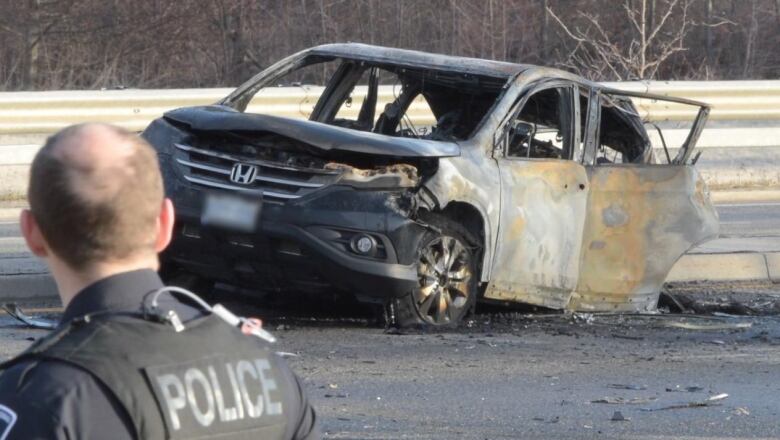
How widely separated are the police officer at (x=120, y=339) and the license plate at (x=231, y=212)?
5.05 meters

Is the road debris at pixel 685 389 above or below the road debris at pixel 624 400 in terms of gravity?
below

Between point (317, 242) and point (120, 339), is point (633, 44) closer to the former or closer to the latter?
point (317, 242)

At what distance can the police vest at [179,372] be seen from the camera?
1902 mm

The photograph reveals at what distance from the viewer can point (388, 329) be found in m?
7.66

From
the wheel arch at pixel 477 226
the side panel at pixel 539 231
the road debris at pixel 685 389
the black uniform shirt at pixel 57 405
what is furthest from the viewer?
the side panel at pixel 539 231

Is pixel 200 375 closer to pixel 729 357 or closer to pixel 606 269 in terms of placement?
pixel 729 357

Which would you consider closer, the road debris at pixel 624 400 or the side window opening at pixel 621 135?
the road debris at pixel 624 400

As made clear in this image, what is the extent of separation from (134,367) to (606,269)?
6.69m

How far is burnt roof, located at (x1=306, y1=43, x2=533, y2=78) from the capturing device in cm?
845

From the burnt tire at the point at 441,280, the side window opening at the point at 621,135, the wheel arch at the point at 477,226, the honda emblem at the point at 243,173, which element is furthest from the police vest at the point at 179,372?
the side window opening at the point at 621,135

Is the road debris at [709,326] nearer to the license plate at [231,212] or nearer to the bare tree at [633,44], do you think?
the license plate at [231,212]

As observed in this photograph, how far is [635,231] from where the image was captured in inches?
333

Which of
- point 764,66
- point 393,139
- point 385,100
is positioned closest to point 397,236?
point 393,139

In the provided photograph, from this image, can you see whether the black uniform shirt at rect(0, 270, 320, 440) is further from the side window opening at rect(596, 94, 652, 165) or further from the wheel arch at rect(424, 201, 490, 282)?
the side window opening at rect(596, 94, 652, 165)
